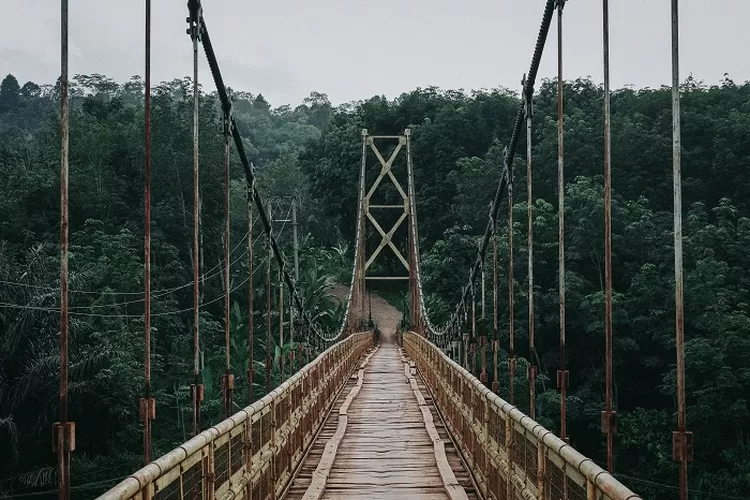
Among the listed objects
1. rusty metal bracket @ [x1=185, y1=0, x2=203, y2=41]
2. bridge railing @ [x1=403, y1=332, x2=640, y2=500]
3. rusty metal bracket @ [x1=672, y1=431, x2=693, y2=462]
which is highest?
rusty metal bracket @ [x1=185, y1=0, x2=203, y2=41]

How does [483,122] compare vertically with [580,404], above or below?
above

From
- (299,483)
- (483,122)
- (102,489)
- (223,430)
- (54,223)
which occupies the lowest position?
(102,489)

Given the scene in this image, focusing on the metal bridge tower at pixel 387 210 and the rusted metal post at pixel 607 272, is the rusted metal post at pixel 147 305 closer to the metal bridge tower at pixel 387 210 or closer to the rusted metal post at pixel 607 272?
the rusted metal post at pixel 607 272

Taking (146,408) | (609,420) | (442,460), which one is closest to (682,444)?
(609,420)

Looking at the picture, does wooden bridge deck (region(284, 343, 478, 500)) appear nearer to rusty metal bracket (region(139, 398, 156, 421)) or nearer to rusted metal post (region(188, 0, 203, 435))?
rusted metal post (region(188, 0, 203, 435))

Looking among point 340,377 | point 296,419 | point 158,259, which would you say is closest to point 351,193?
point 158,259

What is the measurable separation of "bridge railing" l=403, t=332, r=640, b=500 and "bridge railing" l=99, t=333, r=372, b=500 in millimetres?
1460

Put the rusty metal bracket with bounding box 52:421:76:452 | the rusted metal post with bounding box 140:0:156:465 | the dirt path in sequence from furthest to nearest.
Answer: the dirt path, the rusted metal post with bounding box 140:0:156:465, the rusty metal bracket with bounding box 52:421:76:452

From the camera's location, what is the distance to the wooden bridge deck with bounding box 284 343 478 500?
7344mm

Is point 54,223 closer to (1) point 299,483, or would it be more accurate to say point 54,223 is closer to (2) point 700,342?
(2) point 700,342

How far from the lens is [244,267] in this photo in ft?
130

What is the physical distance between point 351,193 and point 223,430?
1827 inches

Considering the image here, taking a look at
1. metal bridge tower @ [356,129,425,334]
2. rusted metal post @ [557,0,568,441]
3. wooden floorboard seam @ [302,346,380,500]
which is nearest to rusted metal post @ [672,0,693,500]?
rusted metal post @ [557,0,568,441]

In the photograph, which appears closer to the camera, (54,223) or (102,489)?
(102,489)
